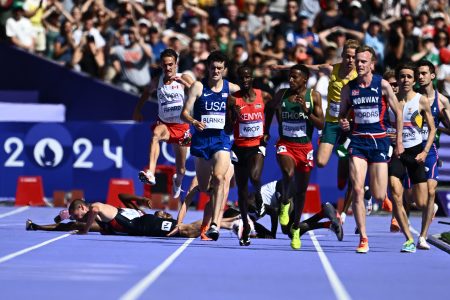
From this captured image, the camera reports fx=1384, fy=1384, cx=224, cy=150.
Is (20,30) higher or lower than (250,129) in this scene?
higher

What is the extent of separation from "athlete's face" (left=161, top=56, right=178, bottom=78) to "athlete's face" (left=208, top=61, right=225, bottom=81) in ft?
6.47

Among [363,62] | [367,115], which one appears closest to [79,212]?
[367,115]

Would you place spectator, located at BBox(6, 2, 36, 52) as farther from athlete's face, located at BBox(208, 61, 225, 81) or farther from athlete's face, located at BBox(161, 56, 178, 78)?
athlete's face, located at BBox(208, 61, 225, 81)

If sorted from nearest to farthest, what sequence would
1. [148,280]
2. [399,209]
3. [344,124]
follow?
[148,280]
[344,124]
[399,209]

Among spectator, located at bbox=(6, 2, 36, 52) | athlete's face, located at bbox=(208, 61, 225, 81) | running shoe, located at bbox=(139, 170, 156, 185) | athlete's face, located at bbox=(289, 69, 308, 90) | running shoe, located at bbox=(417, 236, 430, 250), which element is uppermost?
spectator, located at bbox=(6, 2, 36, 52)

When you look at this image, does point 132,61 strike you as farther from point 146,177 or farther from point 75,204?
point 75,204

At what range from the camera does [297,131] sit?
16766mm

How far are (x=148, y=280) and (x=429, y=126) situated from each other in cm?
569

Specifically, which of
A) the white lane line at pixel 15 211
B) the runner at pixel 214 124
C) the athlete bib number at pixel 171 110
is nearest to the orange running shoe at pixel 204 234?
the runner at pixel 214 124

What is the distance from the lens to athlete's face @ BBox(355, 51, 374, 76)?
15.8 m

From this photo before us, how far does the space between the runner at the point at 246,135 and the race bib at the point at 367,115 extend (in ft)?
5.51

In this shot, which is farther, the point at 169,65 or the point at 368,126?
the point at 169,65

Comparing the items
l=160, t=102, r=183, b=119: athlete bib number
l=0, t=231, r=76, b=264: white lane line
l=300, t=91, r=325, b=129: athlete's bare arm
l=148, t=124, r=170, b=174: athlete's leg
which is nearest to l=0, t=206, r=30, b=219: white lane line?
l=148, t=124, r=170, b=174: athlete's leg

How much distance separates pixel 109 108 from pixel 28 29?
248 centimetres
